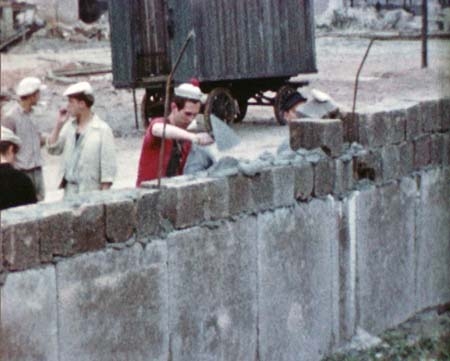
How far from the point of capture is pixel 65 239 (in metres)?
7.36

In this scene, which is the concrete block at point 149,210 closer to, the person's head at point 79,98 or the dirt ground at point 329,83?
the person's head at point 79,98

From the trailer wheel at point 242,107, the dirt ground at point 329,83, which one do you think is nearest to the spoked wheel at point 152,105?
the dirt ground at point 329,83

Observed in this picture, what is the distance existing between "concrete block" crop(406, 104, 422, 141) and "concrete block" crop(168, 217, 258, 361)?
91.3 inches

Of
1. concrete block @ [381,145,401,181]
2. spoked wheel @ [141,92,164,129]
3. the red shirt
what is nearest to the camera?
the red shirt

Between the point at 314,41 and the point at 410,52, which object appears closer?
the point at 314,41

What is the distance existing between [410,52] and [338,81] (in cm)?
115

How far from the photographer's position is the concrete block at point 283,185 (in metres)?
9.09

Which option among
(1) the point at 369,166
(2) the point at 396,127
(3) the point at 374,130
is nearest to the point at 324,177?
(1) the point at 369,166

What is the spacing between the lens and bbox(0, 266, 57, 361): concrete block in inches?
277

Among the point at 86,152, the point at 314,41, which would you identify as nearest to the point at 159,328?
the point at 86,152

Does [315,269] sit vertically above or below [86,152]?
below

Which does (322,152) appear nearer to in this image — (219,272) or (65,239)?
(219,272)

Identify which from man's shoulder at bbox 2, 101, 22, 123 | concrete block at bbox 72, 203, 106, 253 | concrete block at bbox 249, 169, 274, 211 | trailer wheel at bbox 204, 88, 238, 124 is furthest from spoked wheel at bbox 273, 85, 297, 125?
concrete block at bbox 72, 203, 106, 253

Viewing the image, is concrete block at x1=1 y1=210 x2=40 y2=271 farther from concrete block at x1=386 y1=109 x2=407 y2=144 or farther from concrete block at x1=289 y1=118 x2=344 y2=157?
concrete block at x1=386 y1=109 x2=407 y2=144
